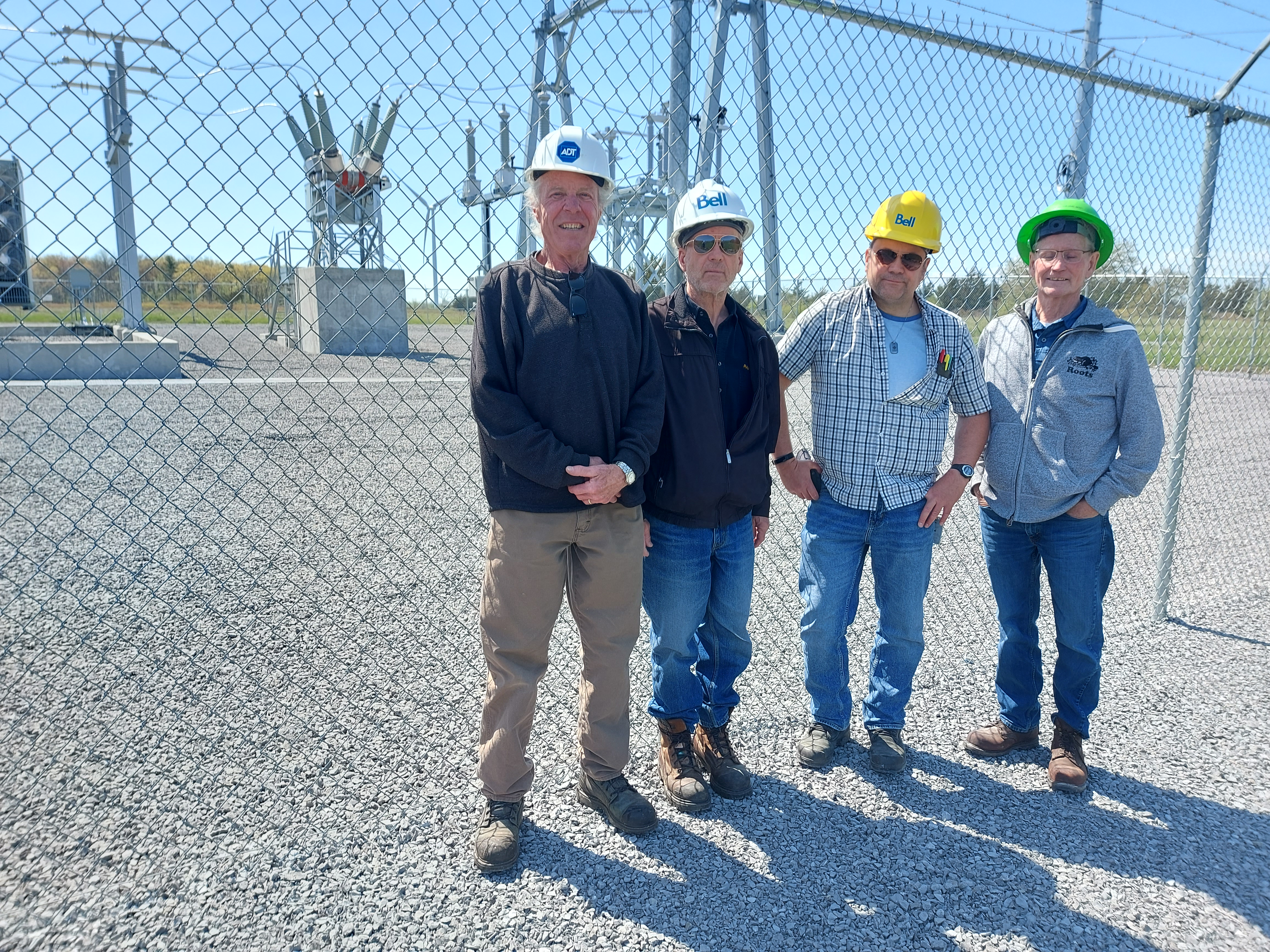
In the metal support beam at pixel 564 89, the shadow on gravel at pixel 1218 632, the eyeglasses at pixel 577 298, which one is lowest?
the shadow on gravel at pixel 1218 632

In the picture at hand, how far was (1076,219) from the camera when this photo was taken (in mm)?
3021

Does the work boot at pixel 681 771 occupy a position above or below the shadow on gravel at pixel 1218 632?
below

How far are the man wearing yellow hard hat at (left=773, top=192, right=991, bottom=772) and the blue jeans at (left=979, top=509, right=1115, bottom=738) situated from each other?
351mm

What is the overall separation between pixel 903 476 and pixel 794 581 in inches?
84.7

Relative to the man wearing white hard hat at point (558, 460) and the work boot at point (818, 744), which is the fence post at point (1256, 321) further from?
the man wearing white hard hat at point (558, 460)

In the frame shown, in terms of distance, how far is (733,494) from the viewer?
9.25 ft

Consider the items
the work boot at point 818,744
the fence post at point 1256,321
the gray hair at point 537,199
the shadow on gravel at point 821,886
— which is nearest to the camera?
the shadow on gravel at point 821,886

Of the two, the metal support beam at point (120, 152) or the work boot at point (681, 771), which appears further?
the work boot at point (681, 771)

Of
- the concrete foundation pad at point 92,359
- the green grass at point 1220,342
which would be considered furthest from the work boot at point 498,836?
the concrete foundation pad at point 92,359

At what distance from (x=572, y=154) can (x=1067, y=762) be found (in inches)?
115

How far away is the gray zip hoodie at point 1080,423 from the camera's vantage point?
3.03m

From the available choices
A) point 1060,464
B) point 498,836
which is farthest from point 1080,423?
point 498,836

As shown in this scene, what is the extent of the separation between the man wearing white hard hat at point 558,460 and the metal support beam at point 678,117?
553 millimetres

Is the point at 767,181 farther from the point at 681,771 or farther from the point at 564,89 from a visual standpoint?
the point at 681,771
